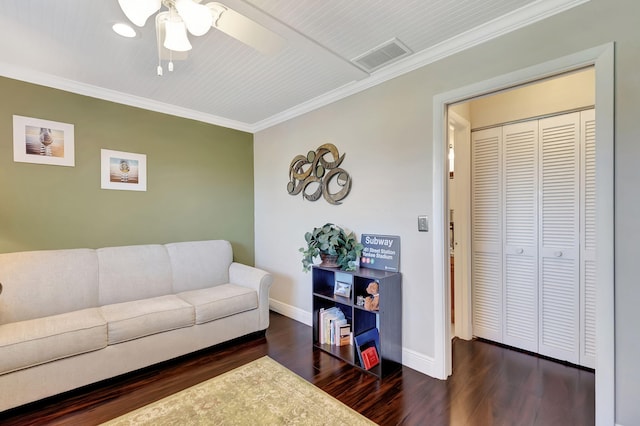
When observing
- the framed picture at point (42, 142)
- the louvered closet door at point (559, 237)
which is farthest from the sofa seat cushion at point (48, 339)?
the louvered closet door at point (559, 237)

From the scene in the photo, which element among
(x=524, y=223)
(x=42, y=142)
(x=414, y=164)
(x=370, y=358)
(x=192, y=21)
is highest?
(x=192, y=21)

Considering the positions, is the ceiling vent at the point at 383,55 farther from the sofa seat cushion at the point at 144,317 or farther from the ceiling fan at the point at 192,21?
the sofa seat cushion at the point at 144,317

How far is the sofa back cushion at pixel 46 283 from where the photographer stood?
218 centimetres

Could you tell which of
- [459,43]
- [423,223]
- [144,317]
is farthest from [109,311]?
[459,43]

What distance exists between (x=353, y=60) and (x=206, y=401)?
2.76 meters

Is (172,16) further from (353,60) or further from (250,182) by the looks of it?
(250,182)

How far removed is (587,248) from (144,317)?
3611 millimetres

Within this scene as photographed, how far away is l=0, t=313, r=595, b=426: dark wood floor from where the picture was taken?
70.6 inches

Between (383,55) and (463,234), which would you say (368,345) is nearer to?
(463,234)

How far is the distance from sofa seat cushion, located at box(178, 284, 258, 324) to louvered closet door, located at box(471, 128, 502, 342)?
2293mm

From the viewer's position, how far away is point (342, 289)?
263 centimetres

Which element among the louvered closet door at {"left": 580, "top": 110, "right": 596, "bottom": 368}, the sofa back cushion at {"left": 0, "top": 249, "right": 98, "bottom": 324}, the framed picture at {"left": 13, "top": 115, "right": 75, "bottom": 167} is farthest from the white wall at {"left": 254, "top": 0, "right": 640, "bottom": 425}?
the framed picture at {"left": 13, "top": 115, "right": 75, "bottom": 167}

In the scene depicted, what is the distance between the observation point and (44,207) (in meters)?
2.57

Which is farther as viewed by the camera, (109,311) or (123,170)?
(123,170)
